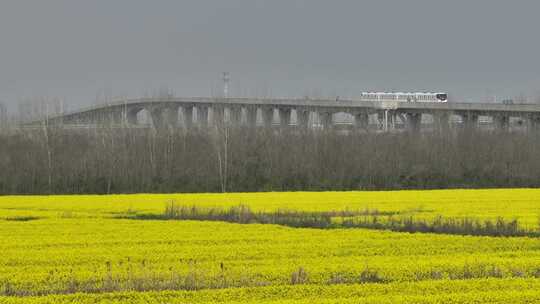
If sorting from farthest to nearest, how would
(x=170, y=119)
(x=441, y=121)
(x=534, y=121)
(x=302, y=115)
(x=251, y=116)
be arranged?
(x=302, y=115) → (x=251, y=116) → (x=534, y=121) → (x=441, y=121) → (x=170, y=119)

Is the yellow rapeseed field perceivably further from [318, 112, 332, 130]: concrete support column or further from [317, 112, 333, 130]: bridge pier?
[318, 112, 332, 130]: concrete support column

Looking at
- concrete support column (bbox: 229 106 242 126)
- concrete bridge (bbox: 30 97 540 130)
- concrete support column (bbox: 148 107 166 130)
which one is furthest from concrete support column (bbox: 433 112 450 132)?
concrete support column (bbox: 148 107 166 130)

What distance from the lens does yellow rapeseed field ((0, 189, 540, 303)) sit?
58.3ft

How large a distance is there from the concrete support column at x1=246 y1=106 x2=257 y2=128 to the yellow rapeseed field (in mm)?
50607

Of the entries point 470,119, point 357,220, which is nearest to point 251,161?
point 470,119

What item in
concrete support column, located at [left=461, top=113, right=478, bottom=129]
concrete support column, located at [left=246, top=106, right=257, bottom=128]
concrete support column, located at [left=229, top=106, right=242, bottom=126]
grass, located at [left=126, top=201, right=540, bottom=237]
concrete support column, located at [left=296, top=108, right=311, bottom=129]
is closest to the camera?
grass, located at [left=126, top=201, right=540, bottom=237]

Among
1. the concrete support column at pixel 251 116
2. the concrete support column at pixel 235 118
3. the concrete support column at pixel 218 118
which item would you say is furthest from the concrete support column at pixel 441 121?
the concrete support column at pixel 218 118

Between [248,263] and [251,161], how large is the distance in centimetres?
5504

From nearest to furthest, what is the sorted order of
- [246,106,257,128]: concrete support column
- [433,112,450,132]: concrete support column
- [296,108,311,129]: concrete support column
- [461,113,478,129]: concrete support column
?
1. [246,106,257,128]: concrete support column
2. [433,112,450,132]: concrete support column
3. [461,113,478,129]: concrete support column
4. [296,108,311,129]: concrete support column

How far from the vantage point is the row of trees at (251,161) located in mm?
71812

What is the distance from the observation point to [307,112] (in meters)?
109

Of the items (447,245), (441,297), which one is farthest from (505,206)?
(441,297)

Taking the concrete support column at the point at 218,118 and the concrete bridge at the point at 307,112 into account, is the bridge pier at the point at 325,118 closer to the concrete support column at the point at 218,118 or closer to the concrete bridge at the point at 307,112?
the concrete bridge at the point at 307,112

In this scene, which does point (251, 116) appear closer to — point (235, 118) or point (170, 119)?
point (235, 118)
